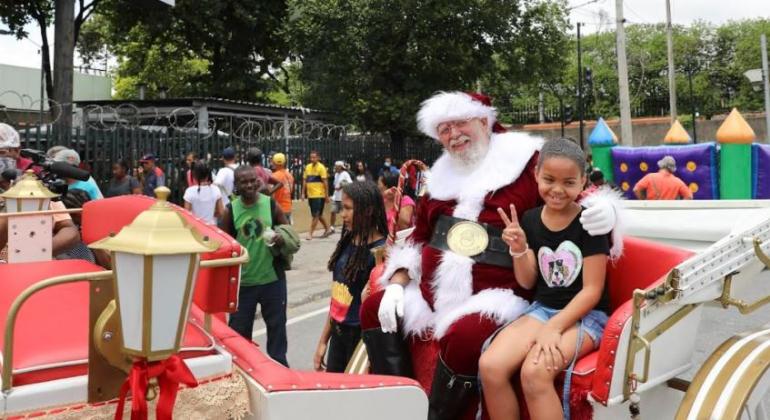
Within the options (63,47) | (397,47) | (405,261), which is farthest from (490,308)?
(397,47)

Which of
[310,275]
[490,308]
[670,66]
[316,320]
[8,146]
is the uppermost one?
[670,66]

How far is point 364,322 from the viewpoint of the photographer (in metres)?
3.05

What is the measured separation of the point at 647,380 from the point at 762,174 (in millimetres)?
10614

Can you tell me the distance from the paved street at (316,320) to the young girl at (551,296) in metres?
2.39

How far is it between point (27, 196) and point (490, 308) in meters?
2.12

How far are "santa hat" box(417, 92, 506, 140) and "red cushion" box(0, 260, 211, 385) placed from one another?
1.60m

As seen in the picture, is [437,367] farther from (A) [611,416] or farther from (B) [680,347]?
(B) [680,347]

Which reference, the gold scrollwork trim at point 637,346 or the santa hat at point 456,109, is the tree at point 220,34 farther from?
the gold scrollwork trim at point 637,346

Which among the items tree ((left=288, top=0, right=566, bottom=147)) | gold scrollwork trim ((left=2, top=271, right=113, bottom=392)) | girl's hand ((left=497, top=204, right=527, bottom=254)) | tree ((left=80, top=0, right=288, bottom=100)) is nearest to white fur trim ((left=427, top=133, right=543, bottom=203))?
girl's hand ((left=497, top=204, right=527, bottom=254))

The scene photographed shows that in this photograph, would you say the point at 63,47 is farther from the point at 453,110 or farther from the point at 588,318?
the point at 588,318

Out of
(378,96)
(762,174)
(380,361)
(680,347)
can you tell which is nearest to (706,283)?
(680,347)

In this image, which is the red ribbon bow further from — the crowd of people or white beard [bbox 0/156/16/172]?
white beard [bbox 0/156/16/172]

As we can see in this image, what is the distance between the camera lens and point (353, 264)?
12.7ft

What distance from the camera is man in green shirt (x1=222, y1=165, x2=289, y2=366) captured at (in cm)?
448
